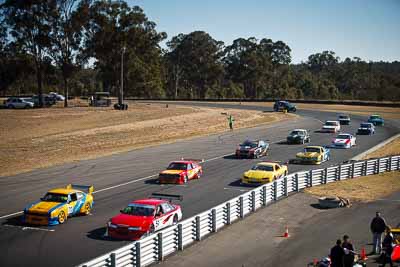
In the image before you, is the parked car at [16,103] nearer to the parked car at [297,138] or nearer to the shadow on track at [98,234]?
the parked car at [297,138]

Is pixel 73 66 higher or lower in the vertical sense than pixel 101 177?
higher

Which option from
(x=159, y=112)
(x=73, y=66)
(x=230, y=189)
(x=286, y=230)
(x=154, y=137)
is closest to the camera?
(x=286, y=230)

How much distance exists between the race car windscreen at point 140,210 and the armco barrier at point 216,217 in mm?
1822

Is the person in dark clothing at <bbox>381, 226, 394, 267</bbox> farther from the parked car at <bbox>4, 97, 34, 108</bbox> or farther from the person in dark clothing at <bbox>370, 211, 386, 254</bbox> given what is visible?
the parked car at <bbox>4, 97, 34, 108</bbox>

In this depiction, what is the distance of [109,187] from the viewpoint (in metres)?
26.6

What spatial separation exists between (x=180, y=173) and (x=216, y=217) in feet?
30.9

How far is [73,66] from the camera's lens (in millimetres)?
82625

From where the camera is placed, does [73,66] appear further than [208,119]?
Yes

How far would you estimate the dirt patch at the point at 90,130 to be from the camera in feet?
129

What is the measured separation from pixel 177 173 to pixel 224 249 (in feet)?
37.1

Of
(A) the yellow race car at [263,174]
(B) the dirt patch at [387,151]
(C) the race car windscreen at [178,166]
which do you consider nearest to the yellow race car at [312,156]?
(B) the dirt patch at [387,151]

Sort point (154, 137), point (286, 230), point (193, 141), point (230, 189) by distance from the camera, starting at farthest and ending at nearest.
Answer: point (154, 137) < point (193, 141) < point (230, 189) < point (286, 230)

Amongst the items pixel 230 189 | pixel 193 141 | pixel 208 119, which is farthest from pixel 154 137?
pixel 230 189

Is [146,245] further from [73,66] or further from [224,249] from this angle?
[73,66]
